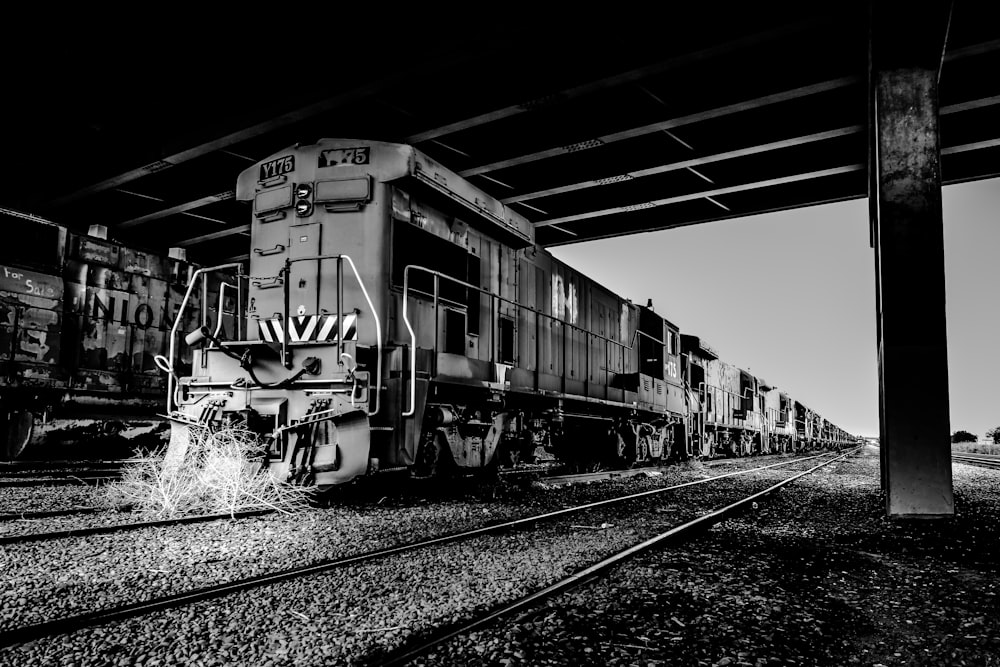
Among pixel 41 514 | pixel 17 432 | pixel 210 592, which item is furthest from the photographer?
pixel 17 432

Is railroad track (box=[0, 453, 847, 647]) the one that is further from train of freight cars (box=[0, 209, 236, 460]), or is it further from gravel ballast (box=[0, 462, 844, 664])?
train of freight cars (box=[0, 209, 236, 460])

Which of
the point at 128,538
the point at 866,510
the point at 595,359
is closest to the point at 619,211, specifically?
the point at 595,359

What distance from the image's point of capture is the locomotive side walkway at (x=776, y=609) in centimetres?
245

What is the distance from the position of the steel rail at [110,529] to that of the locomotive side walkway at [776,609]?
308 cm

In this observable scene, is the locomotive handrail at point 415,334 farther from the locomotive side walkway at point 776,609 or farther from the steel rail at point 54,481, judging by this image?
the steel rail at point 54,481

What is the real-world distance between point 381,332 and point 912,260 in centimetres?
490

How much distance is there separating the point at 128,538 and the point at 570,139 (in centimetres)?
808

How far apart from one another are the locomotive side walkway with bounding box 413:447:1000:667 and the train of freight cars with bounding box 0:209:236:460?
22.7 feet

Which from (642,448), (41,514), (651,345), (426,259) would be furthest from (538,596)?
(651,345)

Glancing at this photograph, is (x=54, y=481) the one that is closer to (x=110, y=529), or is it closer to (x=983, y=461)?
(x=110, y=529)

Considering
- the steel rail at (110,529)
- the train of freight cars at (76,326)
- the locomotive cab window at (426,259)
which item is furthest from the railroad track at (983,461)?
the train of freight cars at (76,326)

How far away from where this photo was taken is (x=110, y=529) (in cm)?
441

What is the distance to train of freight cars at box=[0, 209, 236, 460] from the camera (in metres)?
8.87

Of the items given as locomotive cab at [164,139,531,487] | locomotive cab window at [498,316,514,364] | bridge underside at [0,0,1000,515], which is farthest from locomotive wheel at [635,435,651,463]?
locomotive cab at [164,139,531,487]
